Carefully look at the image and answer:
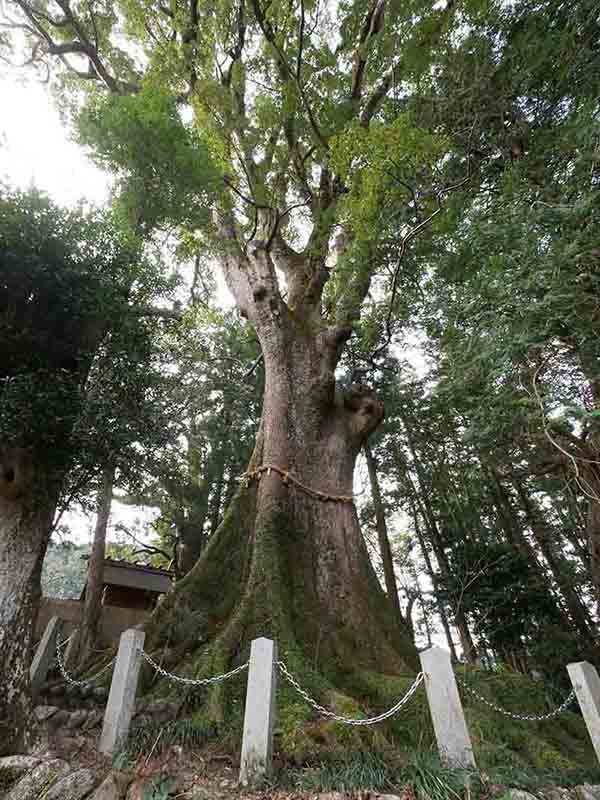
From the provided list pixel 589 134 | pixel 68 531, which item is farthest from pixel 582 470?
pixel 68 531

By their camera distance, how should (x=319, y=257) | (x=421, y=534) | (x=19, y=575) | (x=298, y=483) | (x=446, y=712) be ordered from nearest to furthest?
(x=446, y=712) → (x=19, y=575) → (x=298, y=483) → (x=319, y=257) → (x=421, y=534)

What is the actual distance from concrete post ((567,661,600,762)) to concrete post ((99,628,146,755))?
327 cm

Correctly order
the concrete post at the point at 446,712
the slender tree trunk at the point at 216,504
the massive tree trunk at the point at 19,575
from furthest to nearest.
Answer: the slender tree trunk at the point at 216,504 < the massive tree trunk at the point at 19,575 < the concrete post at the point at 446,712

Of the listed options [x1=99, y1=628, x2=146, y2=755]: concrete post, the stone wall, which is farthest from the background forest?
the stone wall

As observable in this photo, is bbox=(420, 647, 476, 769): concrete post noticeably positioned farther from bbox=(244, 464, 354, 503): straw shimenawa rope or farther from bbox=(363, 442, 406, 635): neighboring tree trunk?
bbox=(363, 442, 406, 635): neighboring tree trunk

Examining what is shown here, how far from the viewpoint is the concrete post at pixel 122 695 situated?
3127 mm

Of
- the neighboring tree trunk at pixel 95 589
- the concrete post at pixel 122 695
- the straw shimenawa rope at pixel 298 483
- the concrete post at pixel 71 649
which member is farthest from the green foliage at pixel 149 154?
the concrete post at pixel 71 649

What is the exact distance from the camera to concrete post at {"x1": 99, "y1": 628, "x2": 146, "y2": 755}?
313 cm

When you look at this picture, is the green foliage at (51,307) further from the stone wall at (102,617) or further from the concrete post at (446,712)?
the stone wall at (102,617)

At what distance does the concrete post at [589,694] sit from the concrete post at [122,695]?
327 centimetres

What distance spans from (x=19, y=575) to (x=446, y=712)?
3.66 metres

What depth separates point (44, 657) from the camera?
4.77m

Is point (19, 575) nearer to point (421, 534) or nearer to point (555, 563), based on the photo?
point (421, 534)

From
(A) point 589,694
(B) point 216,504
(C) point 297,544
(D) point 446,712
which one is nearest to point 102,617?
(B) point 216,504
